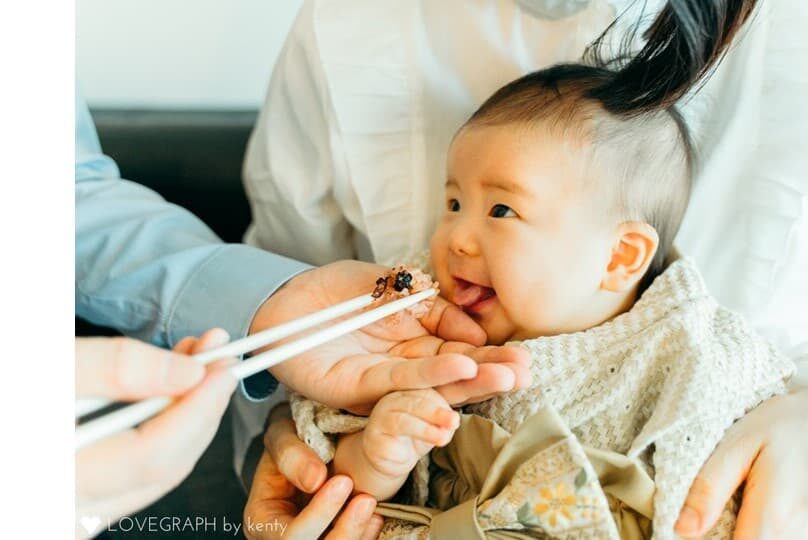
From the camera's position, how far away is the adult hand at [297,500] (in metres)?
0.51

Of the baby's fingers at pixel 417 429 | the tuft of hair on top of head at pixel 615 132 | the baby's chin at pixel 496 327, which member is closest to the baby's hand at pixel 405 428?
the baby's fingers at pixel 417 429

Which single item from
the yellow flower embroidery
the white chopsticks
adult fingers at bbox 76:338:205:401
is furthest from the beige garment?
adult fingers at bbox 76:338:205:401

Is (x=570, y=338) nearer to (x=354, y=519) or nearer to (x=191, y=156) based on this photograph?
(x=354, y=519)

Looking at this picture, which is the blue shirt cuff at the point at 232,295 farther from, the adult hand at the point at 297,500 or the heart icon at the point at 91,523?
the heart icon at the point at 91,523

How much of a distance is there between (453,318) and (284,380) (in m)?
0.13

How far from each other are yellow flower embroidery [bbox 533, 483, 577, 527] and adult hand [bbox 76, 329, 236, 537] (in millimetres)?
218

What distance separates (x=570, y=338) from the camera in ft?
1.80

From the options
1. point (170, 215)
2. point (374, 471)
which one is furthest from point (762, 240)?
point (170, 215)

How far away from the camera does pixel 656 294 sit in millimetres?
578

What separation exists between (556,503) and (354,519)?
135 millimetres

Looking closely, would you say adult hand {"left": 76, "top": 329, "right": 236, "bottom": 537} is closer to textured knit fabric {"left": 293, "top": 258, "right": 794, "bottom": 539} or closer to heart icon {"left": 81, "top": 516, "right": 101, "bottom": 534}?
heart icon {"left": 81, "top": 516, "right": 101, "bottom": 534}

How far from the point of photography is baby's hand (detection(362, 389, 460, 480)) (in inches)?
17.8
